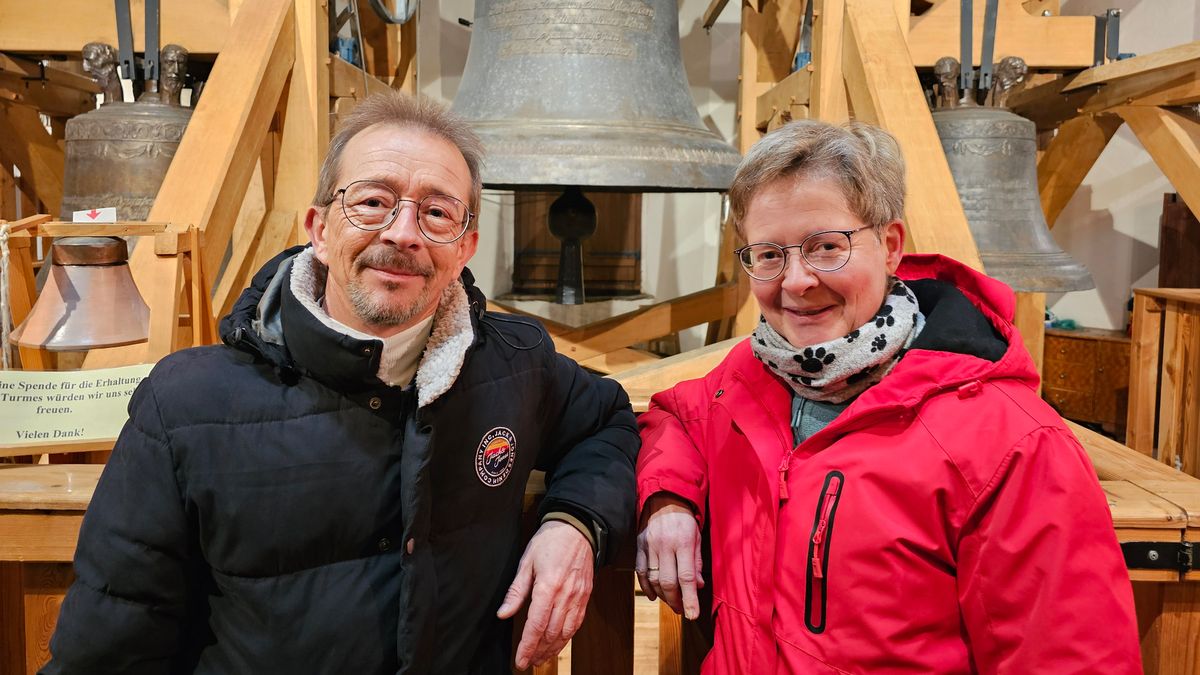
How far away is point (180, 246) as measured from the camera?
1710 mm

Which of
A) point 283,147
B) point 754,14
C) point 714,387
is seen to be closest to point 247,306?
point 714,387

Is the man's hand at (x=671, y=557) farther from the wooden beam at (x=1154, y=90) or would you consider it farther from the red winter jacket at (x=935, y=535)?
the wooden beam at (x=1154, y=90)

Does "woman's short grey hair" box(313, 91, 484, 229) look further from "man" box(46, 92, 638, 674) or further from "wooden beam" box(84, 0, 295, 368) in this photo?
"wooden beam" box(84, 0, 295, 368)

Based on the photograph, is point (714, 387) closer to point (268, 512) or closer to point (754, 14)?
point (268, 512)

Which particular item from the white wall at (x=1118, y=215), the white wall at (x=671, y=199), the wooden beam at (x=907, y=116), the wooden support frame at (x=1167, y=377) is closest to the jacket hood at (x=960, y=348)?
the wooden beam at (x=907, y=116)

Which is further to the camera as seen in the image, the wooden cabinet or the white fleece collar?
the wooden cabinet

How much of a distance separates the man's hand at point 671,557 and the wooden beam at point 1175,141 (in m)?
2.49

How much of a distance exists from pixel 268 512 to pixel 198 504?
70 mm

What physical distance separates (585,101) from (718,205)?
2895 mm

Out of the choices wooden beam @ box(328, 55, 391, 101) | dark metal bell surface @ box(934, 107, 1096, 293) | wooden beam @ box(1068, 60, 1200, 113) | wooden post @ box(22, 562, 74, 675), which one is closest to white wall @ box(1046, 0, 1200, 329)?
wooden beam @ box(1068, 60, 1200, 113)

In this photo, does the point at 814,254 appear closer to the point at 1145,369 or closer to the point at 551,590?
the point at 551,590

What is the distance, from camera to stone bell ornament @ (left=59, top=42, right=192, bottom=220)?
227 cm

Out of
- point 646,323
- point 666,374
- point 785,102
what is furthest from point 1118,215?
point 666,374

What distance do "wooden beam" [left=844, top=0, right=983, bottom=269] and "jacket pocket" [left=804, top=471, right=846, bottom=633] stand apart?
1.05m
